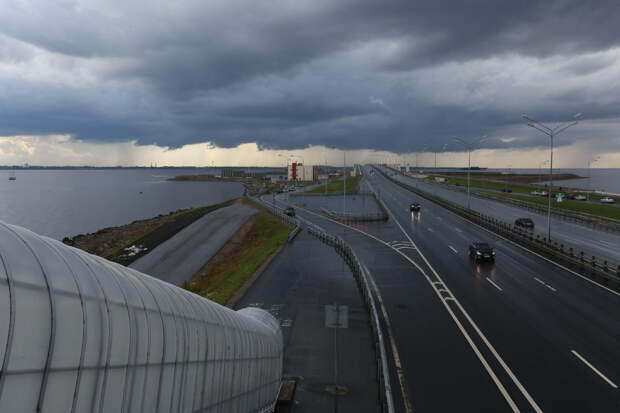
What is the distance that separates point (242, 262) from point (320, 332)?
25.6 meters

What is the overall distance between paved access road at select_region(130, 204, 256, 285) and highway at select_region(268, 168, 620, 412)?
23827 millimetres

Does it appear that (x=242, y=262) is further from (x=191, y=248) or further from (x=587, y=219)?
(x=587, y=219)

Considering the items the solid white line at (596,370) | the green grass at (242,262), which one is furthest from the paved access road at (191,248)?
the solid white line at (596,370)

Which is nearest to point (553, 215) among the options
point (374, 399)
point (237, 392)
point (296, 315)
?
point (296, 315)

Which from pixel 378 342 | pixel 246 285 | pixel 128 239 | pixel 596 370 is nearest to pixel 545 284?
pixel 596 370

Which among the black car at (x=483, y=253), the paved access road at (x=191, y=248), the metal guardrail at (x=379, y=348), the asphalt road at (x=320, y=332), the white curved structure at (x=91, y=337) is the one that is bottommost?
the paved access road at (x=191, y=248)

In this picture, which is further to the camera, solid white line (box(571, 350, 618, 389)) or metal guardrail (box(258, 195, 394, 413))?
solid white line (box(571, 350, 618, 389))

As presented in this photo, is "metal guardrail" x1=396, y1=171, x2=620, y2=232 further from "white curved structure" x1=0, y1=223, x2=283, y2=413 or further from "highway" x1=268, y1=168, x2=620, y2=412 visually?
"white curved structure" x1=0, y1=223, x2=283, y2=413

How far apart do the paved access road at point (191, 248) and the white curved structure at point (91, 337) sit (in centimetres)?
3822

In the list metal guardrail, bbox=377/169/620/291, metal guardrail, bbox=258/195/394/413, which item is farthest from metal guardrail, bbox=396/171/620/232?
metal guardrail, bbox=258/195/394/413

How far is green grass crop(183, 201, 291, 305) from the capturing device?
29656mm

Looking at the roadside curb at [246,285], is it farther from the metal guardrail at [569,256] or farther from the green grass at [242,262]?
the metal guardrail at [569,256]

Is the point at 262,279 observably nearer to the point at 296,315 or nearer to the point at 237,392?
the point at 296,315

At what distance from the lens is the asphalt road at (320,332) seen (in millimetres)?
13275
